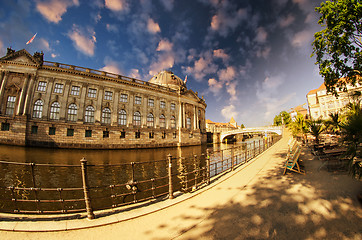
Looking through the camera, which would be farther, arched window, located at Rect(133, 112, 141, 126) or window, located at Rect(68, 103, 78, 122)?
arched window, located at Rect(133, 112, 141, 126)

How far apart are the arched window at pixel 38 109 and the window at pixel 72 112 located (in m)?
3.63

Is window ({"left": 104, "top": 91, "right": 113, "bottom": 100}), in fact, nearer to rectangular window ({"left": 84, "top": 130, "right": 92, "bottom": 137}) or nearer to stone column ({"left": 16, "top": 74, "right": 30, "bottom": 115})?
rectangular window ({"left": 84, "top": 130, "right": 92, "bottom": 137})

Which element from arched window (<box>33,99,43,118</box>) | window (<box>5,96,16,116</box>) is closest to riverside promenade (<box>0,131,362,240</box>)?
arched window (<box>33,99,43,118</box>)

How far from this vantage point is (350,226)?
2613 millimetres

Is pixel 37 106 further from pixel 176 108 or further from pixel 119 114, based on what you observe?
pixel 176 108

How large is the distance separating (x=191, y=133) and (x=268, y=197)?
99.9 feet

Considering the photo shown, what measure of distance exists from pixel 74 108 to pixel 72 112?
29.2 inches

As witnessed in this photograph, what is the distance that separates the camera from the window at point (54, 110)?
842 inches

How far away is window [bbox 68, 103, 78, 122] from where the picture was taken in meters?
22.3

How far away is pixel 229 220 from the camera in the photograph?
2.93 meters

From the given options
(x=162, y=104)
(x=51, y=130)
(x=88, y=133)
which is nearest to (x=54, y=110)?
(x=51, y=130)

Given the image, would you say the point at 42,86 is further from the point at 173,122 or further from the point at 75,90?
the point at 173,122

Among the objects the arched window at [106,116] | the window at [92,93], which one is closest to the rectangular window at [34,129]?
the window at [92,93]

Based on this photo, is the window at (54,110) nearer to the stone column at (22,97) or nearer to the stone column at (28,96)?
the stone column at (28,96)
